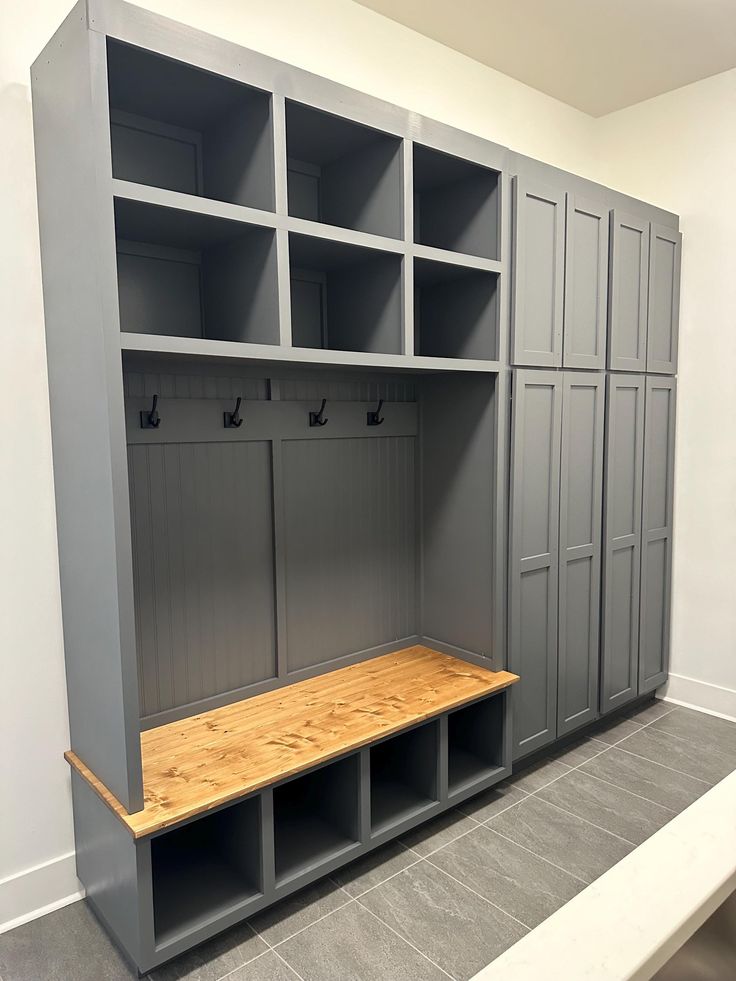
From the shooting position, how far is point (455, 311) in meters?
2.69

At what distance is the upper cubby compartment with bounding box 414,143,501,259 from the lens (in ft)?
8.12

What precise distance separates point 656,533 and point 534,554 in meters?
0.94

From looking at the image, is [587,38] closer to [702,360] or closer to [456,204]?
[456,204]

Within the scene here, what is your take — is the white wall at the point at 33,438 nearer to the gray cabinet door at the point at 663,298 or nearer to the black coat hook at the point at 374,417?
the black coat hook at the point at 374,417

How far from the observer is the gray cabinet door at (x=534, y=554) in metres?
2.65

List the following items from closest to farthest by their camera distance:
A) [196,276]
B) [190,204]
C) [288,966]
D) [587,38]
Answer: [190,204] → [288,966] → [196,276] → [587,38]

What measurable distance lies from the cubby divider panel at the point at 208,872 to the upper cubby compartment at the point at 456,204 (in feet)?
6.53

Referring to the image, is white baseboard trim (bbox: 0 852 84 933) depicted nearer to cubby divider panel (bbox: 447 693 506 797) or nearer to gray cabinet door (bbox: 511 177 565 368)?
cubby divider panel (bbox: 447 693 506 797)

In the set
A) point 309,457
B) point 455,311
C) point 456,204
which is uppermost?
point 456,204

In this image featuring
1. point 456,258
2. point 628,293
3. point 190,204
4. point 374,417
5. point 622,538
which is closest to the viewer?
point 190,204

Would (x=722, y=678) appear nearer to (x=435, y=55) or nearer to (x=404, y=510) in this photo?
(x=404, y=510)

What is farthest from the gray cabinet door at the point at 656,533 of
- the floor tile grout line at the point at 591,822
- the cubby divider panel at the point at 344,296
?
the cubby divider panel at the point at 344,296

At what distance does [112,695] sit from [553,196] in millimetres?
2269

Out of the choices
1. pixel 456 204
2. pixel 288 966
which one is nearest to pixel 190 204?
pixel 456 204
